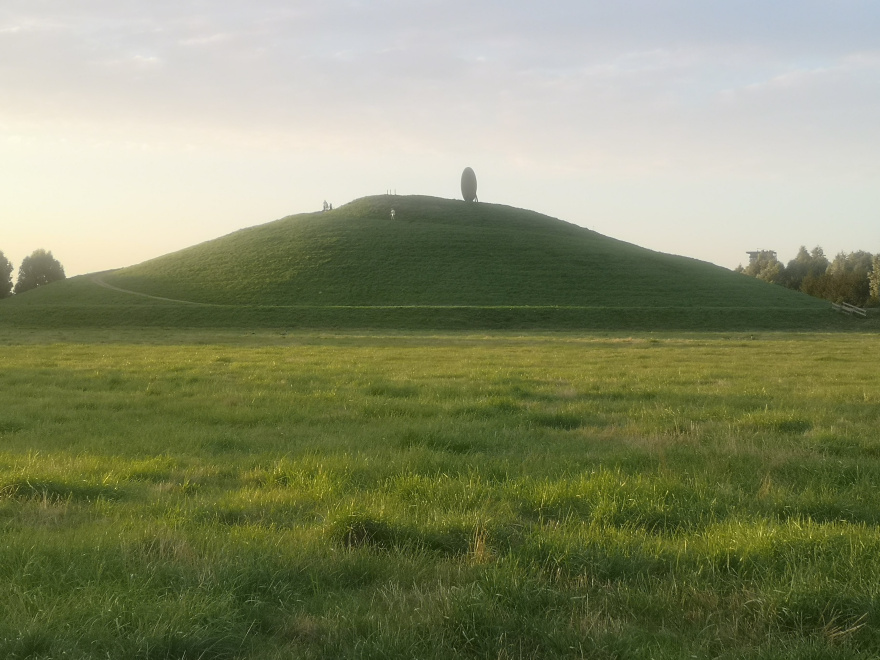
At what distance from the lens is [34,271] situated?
429ft

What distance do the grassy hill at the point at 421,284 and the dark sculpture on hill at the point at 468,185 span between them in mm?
18667

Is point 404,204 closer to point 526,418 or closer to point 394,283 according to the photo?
point 394,283

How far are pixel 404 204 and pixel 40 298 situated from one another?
231 ft

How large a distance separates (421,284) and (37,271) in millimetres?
81266

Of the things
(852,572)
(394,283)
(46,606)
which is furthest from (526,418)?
(394,283)

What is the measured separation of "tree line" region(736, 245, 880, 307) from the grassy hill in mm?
10660

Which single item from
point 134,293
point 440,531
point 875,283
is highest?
point 875,283

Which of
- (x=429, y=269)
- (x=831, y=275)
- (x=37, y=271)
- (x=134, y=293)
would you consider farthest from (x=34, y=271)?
(x=831, y=275)

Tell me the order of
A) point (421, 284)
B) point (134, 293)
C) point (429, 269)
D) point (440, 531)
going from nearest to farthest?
1. point (440, 531)
2. point (134, 293)
3. point (421, 284)
4. point (429, 269)

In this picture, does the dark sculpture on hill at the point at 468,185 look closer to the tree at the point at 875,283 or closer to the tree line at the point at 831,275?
the tree line at the point at 831,275

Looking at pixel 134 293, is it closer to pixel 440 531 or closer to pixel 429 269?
pixel 429 269

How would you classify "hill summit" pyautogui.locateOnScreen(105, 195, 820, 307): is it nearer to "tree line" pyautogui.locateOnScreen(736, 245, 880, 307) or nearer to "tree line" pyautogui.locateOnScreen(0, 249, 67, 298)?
"tree line" pyautogui.locateOnScreen(736, 245, 880, 307)

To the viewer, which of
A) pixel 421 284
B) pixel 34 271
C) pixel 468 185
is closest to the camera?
pixel 421 284

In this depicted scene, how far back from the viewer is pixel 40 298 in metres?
92.1
